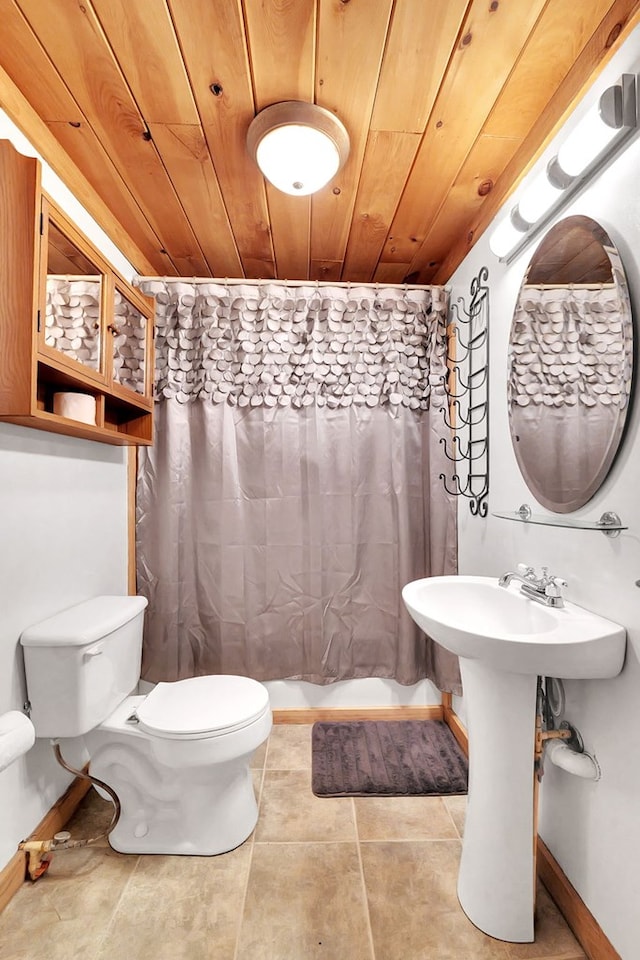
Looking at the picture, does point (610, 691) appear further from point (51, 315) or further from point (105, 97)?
point (105, 97)

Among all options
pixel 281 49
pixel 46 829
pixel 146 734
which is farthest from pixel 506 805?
pixel 281 49

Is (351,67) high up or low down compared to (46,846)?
up

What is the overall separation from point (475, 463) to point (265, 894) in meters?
1.68

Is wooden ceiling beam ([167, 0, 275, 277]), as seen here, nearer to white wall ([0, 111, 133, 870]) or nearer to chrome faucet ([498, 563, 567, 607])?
white wall ([0, 111, 133, 870])

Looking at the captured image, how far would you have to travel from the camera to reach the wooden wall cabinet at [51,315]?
3.86ft

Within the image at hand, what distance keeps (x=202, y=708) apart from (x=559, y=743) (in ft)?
3.64

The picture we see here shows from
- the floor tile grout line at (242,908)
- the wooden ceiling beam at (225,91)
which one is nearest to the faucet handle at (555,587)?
the floor tile grout line at (242,908)

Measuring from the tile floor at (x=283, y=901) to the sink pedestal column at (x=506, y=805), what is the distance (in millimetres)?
80

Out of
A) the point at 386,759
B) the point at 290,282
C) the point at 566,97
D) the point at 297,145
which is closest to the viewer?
the point at 566,97

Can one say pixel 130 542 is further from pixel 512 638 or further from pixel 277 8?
pixel 277 8

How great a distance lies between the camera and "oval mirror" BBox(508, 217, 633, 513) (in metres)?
1.12

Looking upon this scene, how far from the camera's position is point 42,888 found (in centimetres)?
139

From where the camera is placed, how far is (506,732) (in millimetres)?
1221

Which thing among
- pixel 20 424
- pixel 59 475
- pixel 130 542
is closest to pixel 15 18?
pixel 20 424
